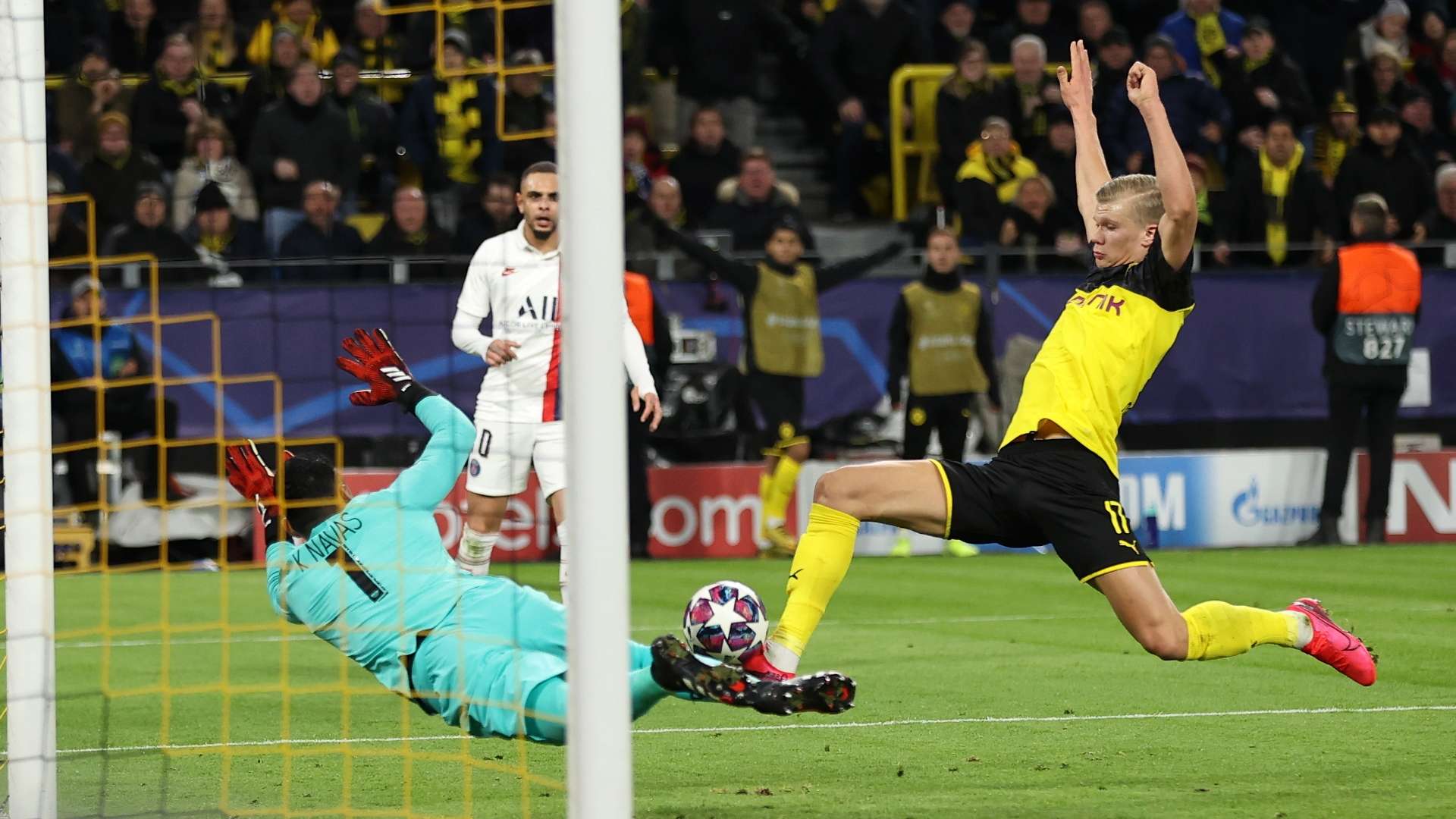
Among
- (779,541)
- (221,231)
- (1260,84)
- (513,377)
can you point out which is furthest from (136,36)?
(1260,84)

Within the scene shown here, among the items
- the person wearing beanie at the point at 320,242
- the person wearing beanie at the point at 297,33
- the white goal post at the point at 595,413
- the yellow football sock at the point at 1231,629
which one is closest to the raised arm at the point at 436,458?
the white goal post at the point at 595,413

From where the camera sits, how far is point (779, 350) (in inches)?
586

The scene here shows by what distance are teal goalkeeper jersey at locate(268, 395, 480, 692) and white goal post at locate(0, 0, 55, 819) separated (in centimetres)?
66

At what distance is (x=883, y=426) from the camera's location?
15.8m

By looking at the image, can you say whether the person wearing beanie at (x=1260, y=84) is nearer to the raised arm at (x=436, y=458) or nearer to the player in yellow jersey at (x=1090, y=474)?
the player in yellow jersey at (x=1090, y=474)

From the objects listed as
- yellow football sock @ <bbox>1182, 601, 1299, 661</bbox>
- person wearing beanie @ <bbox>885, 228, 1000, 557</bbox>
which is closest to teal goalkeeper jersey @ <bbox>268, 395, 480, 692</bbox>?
yellow football sock @ <bbox>1182, 601, 1299, 661</bbox>

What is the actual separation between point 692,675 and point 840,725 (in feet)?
7.50

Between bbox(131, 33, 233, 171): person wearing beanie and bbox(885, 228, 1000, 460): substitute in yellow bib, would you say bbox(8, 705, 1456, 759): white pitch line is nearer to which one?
bbox(885, 228, 1000, 460): substitute in yellow bib

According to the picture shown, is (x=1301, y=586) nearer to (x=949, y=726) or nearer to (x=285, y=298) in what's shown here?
(x=949, y=726)

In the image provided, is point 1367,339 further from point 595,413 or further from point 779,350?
point 595,413

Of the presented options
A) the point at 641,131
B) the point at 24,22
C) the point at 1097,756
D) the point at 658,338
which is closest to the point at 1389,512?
the point at 658,338

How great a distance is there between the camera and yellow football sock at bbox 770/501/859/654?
241 inches

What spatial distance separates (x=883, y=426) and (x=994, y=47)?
18.2 ft

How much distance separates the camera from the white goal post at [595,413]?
174 inches
